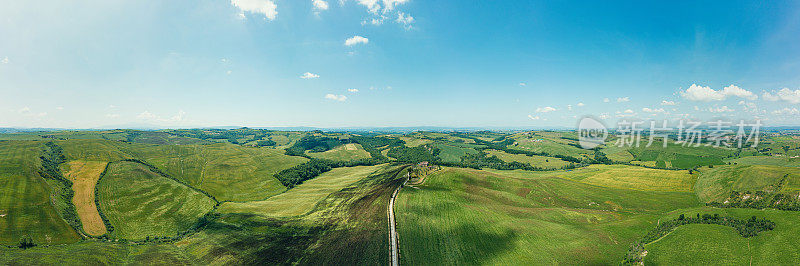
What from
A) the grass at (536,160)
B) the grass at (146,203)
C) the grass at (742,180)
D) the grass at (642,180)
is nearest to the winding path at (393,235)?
the grass at (146,203)

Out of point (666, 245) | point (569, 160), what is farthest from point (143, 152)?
point (569, 160)

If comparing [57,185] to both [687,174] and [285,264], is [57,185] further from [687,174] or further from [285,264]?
[687,174]

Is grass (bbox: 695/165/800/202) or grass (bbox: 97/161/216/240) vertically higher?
grass (bbox: 695/165/800/202)

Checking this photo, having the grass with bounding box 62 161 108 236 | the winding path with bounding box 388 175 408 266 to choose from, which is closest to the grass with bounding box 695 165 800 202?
the winding path with bounding box 388 175 408 266

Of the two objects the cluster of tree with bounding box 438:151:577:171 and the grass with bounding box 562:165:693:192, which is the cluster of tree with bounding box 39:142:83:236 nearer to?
the cluster of tree with bounding box 438:151:577:171

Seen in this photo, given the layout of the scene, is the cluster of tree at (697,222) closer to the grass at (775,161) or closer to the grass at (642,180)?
the grass at (642,180)

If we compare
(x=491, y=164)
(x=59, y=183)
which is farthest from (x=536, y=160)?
(x=59, y=183)
